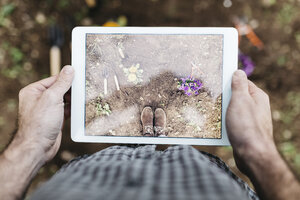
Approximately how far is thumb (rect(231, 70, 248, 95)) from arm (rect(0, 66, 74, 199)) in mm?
767

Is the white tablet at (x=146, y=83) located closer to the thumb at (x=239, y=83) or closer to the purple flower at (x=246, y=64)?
the thumb at (x=239, y=83)

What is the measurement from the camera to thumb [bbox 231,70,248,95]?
3.33 ft

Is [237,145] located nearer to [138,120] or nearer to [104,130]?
[138,120]

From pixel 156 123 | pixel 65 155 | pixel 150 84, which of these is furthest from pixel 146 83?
pixel 65 155

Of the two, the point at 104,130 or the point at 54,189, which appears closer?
the point at 54,189

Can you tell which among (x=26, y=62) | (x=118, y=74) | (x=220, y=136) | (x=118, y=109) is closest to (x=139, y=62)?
(x=118, y=74)

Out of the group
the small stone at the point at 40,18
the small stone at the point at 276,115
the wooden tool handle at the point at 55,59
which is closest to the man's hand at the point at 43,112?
the wooden tool handle at the point at 55,59

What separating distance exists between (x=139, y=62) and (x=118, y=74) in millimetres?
121

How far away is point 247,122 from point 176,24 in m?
0.83

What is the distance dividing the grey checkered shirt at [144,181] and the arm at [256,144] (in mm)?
176

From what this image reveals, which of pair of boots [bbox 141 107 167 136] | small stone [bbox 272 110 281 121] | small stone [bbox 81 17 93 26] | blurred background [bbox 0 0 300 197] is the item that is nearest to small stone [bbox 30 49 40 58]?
blurred background [bbox 0 0 300 197]

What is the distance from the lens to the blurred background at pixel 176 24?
4.80 feet

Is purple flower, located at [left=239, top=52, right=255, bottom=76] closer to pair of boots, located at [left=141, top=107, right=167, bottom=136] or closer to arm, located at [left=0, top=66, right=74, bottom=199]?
pair of boots, located at [left=141, top=107, right=167, bottom=136]

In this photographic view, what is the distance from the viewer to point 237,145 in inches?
38.8
